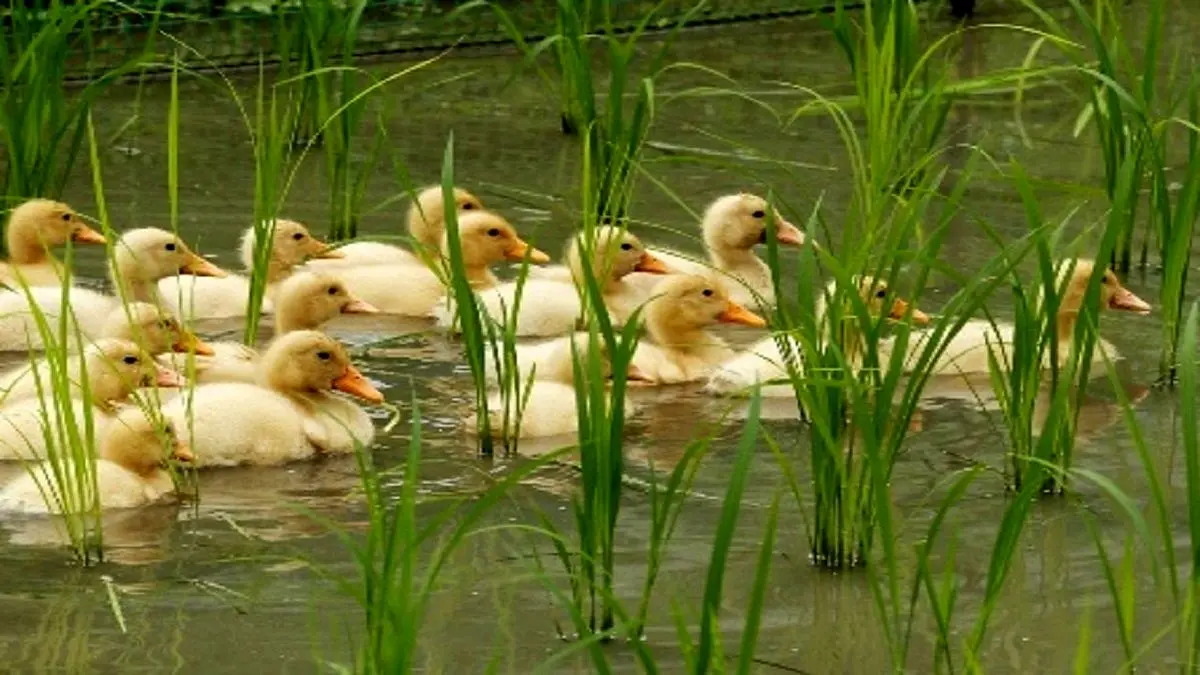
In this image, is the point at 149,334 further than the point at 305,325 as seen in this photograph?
No

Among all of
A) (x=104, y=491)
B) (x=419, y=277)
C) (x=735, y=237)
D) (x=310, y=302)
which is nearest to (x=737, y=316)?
(x=735, y=237)

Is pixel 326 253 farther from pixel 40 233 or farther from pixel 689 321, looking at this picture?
pixel 689 321

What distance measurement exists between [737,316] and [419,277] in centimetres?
95

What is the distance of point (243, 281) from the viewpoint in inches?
318

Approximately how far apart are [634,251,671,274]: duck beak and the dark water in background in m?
0.57

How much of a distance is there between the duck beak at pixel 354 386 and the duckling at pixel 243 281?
0.94m

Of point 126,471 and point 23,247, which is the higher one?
point 23,247

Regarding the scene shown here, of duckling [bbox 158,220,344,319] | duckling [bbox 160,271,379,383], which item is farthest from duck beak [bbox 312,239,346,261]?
duckling [bbox 160,271,379,383]

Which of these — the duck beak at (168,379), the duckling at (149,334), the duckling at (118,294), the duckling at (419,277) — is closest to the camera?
the duck beak at (168,379)

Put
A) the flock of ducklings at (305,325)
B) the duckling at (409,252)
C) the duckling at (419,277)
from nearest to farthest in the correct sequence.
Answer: the flock of ducklings at (305,325)
the duckling at (419,277)
the duckling at (409,252)

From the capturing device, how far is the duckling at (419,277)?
26.6 ft

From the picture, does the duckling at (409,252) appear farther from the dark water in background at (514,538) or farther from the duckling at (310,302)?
the duckling at (310,302)

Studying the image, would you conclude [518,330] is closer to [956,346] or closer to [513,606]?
[956,346]

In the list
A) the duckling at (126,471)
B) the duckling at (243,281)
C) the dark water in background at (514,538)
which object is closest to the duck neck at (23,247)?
the duckling at (243,281)
